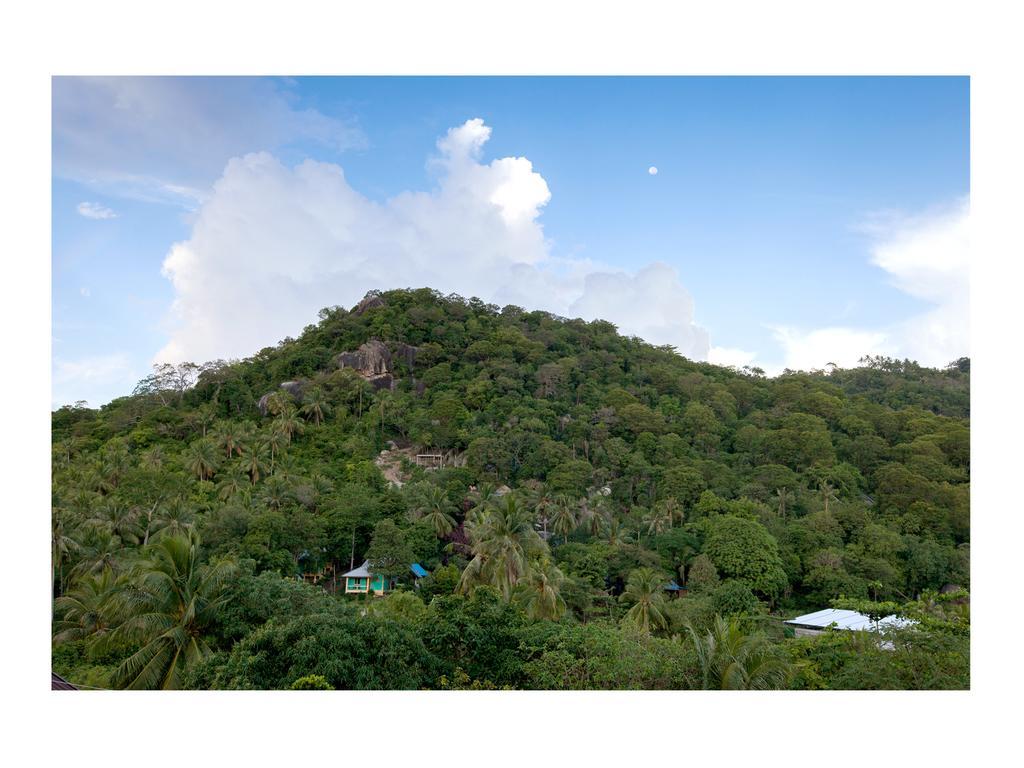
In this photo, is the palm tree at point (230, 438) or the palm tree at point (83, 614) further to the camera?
the palm tree at point (230, 438)

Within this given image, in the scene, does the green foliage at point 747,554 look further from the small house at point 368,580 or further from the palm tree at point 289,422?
the palm tree at point 289,422

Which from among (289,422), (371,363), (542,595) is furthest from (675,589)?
(371,363)

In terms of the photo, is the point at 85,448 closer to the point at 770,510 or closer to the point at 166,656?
the point at 166,656

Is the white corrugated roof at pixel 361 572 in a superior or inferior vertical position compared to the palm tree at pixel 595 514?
inferior

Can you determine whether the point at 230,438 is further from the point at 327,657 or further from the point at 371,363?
the point at 327,657

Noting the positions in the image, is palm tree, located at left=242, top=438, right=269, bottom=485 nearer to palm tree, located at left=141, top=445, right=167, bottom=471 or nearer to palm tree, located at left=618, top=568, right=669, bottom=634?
palm tree, located at left=141, top=445, right=167, bottom=471

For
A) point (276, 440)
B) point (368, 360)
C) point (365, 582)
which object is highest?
point (368, 360)

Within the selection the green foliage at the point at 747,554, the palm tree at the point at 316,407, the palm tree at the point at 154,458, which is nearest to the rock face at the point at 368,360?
the palm tree at the point at 316,407
